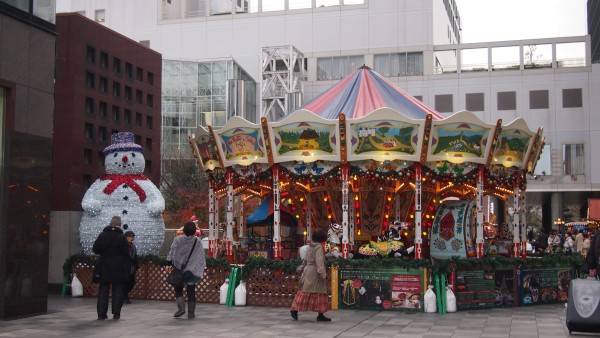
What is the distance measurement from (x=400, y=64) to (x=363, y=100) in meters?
31.7

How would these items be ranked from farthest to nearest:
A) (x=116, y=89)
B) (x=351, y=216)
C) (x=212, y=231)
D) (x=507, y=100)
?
(x=507, y=100) < (x=116, y=89) < (x=351, y=216) < (x=212, y=231)

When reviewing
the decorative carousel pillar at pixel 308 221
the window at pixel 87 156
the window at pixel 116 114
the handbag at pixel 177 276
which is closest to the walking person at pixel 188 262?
the handbag at pixel 177 276

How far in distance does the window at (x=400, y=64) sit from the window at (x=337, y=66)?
1.51 m

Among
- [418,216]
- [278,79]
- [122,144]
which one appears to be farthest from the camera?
[278,79]

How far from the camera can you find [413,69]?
2010 inches

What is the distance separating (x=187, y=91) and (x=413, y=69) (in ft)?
53.7

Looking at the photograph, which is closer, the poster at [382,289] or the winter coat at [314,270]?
the winter coat at [314,270]

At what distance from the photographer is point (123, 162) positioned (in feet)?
60.4

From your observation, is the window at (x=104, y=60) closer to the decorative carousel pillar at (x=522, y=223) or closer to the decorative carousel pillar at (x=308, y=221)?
the decorative carousel pillar at (x=308, y=221)

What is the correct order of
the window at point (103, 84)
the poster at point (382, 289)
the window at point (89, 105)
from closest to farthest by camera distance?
the poster at point (382, 289)
the window at point (89, 105)
the window at point (103, 84)

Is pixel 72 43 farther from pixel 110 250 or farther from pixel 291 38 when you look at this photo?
pixel 291 38

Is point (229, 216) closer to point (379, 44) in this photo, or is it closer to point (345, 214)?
point (345, 214)

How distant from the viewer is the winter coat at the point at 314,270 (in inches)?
524

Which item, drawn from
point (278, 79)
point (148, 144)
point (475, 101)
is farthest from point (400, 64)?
point (148, 144)
